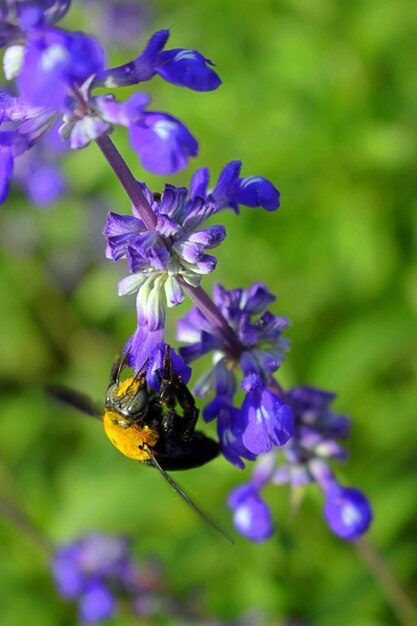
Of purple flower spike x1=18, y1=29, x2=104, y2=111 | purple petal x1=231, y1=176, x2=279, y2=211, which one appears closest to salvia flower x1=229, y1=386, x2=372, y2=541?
purple petal x1=231, y1=176, x2=279, y2=211

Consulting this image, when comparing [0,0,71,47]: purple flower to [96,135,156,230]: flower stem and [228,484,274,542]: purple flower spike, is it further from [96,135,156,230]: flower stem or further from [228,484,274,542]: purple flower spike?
[228,484,274,542]: purple flower spike

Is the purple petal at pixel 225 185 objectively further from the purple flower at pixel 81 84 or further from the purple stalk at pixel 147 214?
the purple flower at pixel 81 84

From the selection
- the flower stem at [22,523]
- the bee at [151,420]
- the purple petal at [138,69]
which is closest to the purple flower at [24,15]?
the purple petal at [138,69]

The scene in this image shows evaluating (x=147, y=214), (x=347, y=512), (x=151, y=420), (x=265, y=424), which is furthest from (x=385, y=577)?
(x=147, y=214)

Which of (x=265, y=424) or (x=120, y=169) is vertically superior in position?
(x=120, y=169)

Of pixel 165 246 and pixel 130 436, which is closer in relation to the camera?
pixel 165 246

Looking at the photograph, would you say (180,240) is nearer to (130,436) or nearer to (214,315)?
(214,315)
